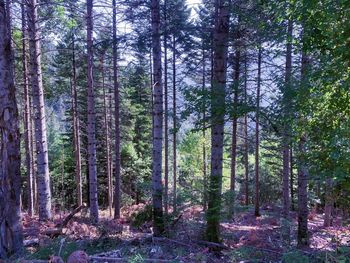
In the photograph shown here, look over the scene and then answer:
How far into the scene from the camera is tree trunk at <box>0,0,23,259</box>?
499 cm

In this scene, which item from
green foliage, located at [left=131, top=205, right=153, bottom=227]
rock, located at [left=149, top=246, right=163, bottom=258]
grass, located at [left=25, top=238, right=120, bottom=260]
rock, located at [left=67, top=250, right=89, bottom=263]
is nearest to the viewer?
rock, located at [left=67, top=250, right=89, bottom=263]

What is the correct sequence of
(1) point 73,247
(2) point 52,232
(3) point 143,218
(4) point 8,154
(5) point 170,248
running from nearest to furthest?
(4) point 8,154, (1) point 73,247, (5) point 170,248, (2) point 52,232, (3) point 143,218

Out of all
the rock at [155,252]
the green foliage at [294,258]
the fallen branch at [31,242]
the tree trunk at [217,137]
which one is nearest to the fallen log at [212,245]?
the tree trunk at [217,137]

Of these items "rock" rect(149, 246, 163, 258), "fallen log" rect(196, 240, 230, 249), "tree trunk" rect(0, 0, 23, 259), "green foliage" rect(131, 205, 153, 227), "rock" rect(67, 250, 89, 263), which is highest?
"tree trunk" rect(0, 0, 23, 259)

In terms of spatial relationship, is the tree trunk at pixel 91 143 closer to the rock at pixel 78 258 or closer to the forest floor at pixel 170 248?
the forest floor at pixel 170 248

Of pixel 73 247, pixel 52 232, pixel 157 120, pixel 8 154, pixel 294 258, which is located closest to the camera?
pixel 294 258

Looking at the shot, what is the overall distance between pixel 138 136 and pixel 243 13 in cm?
1964

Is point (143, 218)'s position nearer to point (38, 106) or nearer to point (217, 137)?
point (38, 106)

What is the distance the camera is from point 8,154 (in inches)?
200

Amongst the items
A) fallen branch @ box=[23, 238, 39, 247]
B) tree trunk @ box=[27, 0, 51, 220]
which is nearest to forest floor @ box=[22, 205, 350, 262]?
fallen branch @ box=[23, 238, 39, 247]

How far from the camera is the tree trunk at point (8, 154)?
4988 millimetres

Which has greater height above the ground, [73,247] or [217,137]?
[217,137]

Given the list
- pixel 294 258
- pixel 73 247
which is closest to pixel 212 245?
pixel 294 258

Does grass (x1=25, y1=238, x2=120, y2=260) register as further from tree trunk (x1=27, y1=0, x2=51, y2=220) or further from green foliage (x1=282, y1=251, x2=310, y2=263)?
tree trunk (x1=27, y1=0, x2=51, y2=220)
